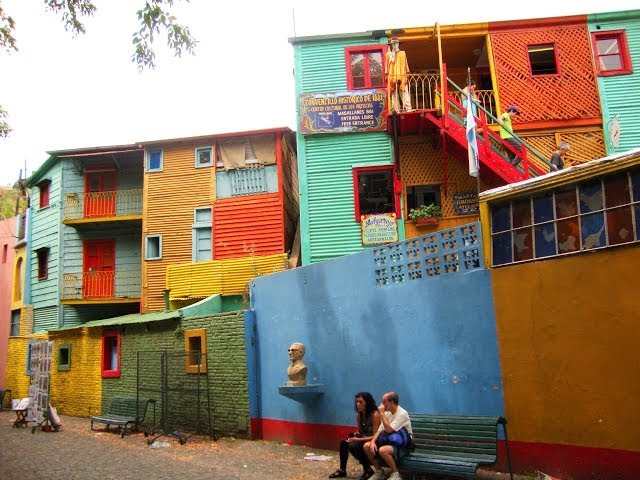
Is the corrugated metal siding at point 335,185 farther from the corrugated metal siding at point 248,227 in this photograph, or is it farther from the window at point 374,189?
the corrugated metal siding at point 248,227

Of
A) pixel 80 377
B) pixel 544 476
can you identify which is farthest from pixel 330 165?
pixel 80 377

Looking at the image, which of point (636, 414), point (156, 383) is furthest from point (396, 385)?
point (156, 383)

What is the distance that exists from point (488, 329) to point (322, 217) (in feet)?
25.5

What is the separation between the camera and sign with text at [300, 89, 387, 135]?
567 inches

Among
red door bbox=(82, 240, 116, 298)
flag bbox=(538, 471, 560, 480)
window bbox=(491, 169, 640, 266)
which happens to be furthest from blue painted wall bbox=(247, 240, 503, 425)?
red door bbox=(82, 240, 116, 298)

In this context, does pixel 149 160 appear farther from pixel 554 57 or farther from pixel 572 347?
pixel 572 347

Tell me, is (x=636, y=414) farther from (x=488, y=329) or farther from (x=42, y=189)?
(x=42, y=189)

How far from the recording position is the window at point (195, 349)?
12205mm

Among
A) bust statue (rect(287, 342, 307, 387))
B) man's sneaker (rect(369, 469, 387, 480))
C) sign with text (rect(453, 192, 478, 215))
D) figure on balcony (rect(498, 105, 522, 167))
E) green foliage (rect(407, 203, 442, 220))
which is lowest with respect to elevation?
man's sneaker (rect(369, 469, 387, 480))

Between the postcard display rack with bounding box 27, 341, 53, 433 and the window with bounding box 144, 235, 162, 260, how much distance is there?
204 inches

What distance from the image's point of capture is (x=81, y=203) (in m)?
20.9

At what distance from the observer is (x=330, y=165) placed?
14.5 meters

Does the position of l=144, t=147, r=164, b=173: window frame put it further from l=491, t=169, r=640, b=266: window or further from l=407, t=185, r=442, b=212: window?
l=491, t=169, r=640, b=266: window

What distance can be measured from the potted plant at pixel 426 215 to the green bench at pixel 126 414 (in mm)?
7831
